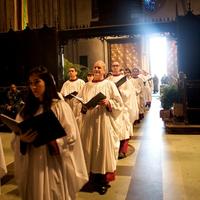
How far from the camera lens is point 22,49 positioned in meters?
11.7

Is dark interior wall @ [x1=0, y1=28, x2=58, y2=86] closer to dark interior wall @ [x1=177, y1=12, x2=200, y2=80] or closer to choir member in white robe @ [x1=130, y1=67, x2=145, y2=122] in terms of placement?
choir member in white robe @ [x1=130, y1=67, x2=145, y2=122]

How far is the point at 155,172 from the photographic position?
6.15 metres

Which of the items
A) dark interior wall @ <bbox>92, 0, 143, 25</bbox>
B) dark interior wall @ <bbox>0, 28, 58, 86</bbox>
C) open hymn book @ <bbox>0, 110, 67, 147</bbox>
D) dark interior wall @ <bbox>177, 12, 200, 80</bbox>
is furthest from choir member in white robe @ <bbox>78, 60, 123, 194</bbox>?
dark interior wall @ <bbox>92, 0, 143, 25</bbox>

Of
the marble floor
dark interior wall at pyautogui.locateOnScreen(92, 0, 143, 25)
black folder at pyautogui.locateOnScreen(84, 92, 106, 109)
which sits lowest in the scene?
the marble floor

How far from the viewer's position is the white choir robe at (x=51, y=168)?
329 centimetres

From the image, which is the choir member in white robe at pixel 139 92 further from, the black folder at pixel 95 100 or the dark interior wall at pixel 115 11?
the black folder at pixel 95 100

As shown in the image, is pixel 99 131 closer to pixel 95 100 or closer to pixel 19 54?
pixel 95 100

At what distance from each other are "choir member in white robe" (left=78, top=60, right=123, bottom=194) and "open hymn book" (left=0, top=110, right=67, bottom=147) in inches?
79.9

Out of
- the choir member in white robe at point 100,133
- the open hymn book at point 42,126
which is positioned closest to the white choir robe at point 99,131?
the choir member in white robe at point 100,133

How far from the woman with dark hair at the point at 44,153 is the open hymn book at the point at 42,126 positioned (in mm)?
97

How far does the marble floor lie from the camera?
509cm

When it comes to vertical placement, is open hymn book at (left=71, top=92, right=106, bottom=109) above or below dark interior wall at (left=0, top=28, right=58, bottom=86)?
below

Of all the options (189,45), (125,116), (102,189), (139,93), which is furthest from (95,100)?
(139,93)

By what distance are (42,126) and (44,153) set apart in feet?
1.01
